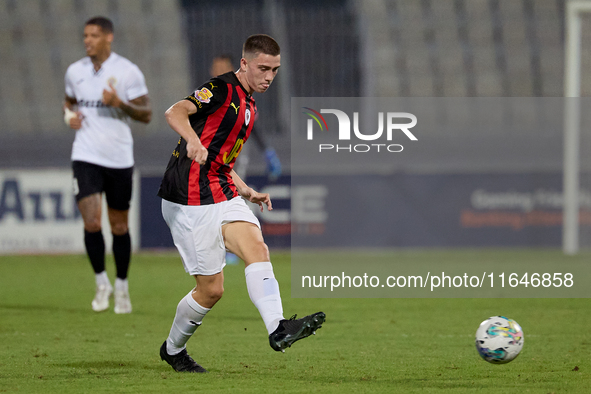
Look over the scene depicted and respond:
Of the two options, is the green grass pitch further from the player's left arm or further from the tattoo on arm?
the tattoo on arm

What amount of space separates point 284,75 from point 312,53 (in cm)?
64

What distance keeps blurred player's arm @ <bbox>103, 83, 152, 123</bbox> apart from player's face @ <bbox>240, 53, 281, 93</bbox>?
99.2 inches

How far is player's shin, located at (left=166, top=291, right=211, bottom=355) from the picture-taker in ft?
15.0

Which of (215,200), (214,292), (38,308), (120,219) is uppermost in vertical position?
(215,200)

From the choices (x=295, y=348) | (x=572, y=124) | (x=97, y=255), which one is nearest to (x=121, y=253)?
(x=97, y=255)

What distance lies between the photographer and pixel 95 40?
728 centimetres

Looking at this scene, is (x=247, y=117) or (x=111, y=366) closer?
(x=247, y=117)

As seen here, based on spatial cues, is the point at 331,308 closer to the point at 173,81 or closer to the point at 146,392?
the point at 146,392

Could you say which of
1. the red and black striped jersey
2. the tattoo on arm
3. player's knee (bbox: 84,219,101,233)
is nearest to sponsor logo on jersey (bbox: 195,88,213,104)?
the red and black striped jersey

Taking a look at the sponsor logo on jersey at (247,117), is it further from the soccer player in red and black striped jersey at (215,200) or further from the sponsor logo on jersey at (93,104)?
the sponsor logo on jersey at (93,104)

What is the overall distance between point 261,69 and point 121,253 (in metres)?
3.23

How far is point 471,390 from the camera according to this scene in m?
4.07

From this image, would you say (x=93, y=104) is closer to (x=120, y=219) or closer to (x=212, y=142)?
(x=120, y=219)

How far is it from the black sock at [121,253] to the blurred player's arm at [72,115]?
3.17ft
